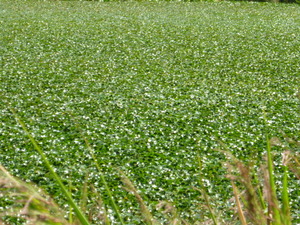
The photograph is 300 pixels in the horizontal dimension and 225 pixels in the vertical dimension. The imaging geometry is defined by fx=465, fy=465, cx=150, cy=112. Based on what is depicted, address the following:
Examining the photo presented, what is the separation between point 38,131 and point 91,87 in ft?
5.90

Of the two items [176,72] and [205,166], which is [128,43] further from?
[205,166]

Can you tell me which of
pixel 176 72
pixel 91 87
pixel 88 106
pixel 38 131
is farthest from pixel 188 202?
pixel 176 72

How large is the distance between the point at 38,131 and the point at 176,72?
10.5 ft

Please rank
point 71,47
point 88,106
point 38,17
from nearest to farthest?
point 88,106 < point 71,47 < point 38,17

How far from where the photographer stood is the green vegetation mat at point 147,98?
410 cm

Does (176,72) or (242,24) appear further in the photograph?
(242,24)

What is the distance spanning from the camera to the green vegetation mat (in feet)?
13.4

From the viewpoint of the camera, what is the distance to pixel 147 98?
6.18 meters

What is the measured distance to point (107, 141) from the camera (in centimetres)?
477

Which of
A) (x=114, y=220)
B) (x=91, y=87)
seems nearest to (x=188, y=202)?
(x=114, y=220)

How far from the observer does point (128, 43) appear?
9.57 metres

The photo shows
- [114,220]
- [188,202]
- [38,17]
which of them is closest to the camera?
[114,220]

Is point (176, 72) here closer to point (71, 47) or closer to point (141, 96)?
point (141, 96)

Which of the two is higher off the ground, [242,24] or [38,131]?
[242,24]
